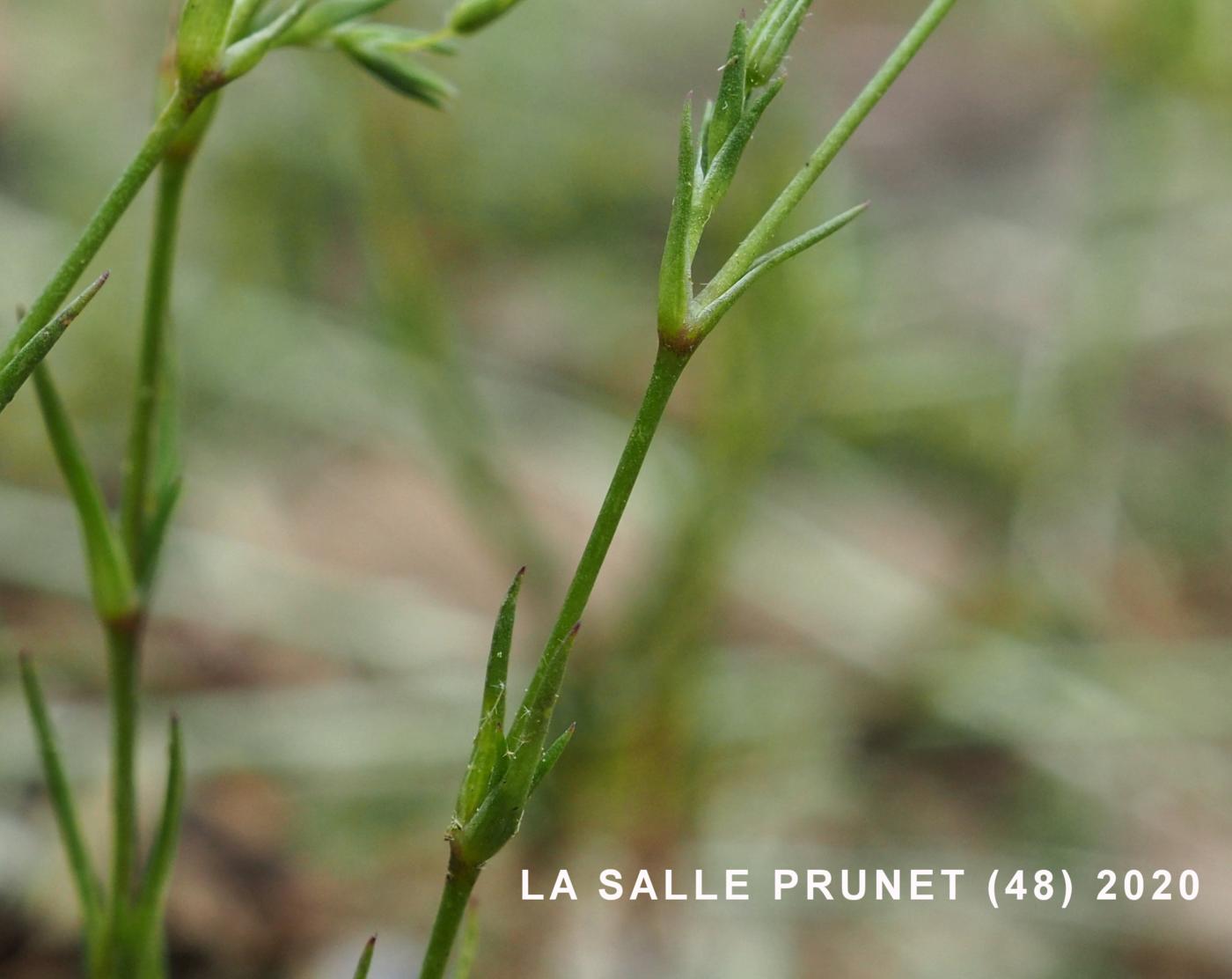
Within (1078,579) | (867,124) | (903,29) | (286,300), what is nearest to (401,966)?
(1078,579)

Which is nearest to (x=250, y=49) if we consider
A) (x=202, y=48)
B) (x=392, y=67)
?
(x=202, y=48)

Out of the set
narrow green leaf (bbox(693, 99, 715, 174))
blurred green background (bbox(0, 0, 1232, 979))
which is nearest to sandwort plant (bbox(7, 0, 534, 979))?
narrow green leaf (bbox(693, 99, 715, 174))

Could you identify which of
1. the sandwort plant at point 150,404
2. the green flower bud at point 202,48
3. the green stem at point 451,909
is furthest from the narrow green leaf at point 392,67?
the green stem at point 451,909

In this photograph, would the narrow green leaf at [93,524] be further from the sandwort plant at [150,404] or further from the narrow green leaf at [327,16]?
the narrow green leaf at [327,16]

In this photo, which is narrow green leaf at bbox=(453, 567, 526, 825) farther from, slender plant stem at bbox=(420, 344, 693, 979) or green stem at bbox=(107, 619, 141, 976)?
green stem at bbox=(107, 619, 141, 976)

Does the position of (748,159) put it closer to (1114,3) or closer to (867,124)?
(1114,3)

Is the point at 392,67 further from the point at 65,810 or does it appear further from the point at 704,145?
the point at 65,810
